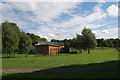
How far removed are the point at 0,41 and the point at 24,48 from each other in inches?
440

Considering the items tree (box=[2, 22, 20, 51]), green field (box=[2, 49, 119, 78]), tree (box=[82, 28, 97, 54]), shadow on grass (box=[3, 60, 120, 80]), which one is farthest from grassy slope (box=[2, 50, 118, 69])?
tree (box=[82, 28, 97, 54])

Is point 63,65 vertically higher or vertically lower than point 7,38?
lower

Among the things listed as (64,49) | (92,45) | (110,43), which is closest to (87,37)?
(92,45)

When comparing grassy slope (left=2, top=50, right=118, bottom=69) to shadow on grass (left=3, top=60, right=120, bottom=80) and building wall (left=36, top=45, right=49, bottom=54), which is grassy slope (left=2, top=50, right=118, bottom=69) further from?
building wall (left=36, top=45, right=49, bottom=54)

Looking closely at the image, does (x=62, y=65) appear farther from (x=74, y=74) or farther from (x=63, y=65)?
(x=74, y=74)

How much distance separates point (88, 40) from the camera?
5734 cm

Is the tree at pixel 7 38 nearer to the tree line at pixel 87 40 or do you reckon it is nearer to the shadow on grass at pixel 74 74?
the shadow on grass at pixel 74 74

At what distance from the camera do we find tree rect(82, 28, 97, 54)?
56.8 meters

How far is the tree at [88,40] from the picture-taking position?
56.8 meters

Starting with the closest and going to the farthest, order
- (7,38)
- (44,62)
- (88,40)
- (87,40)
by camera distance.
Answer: (44,62)
(7,38)
(88,40)
(87,40)

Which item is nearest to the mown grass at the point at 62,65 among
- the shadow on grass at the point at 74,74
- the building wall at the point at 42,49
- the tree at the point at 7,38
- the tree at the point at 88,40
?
the shadow on grass at the point at 74,74

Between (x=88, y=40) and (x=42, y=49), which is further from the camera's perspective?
(x=88, y=40)

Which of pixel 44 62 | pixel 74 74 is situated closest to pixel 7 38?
pixel 44 62

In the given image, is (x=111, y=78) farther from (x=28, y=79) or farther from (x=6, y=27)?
(x=6, y=27)
